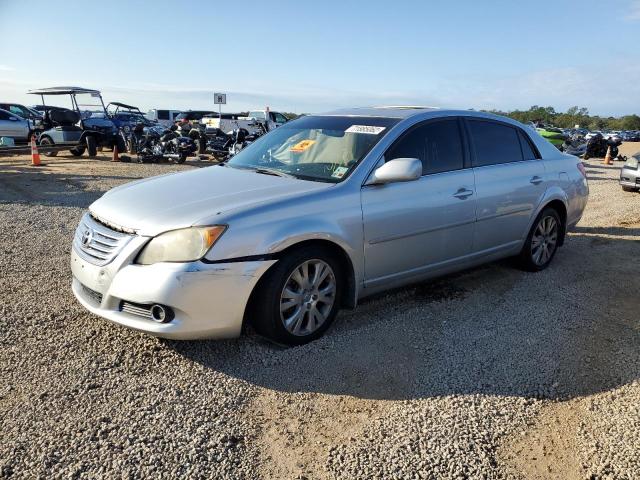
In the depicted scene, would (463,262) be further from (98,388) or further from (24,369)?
(24,369)

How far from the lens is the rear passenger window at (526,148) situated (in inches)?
210

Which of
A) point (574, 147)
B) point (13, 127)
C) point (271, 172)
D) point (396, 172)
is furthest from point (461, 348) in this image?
point (574, 147)

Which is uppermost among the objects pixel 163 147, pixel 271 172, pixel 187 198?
pixel 271 172

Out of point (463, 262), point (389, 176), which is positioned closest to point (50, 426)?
point (389, 176)

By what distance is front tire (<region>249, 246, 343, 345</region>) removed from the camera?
3346 mm

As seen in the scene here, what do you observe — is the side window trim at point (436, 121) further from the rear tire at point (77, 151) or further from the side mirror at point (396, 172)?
the rear tire at point (77, 151)

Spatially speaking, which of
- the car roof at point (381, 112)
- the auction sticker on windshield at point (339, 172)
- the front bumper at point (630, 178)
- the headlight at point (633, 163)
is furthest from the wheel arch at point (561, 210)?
the headlight at point (633, 163)

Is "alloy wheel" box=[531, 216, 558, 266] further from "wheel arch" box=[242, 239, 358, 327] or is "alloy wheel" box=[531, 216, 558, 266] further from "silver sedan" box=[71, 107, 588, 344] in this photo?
"wheel arch" box=[242, 239, 358, 327]

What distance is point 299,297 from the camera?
138 inches

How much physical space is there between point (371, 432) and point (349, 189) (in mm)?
1690

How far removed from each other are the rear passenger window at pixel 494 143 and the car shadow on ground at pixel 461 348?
1.19m

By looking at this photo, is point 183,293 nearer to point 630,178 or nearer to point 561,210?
point 561,210

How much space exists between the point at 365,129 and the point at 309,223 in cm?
119

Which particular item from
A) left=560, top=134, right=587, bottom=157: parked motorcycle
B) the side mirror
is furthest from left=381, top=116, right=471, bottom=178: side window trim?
left=560, top=134, right=587, bottom=157: parked motorcycle
